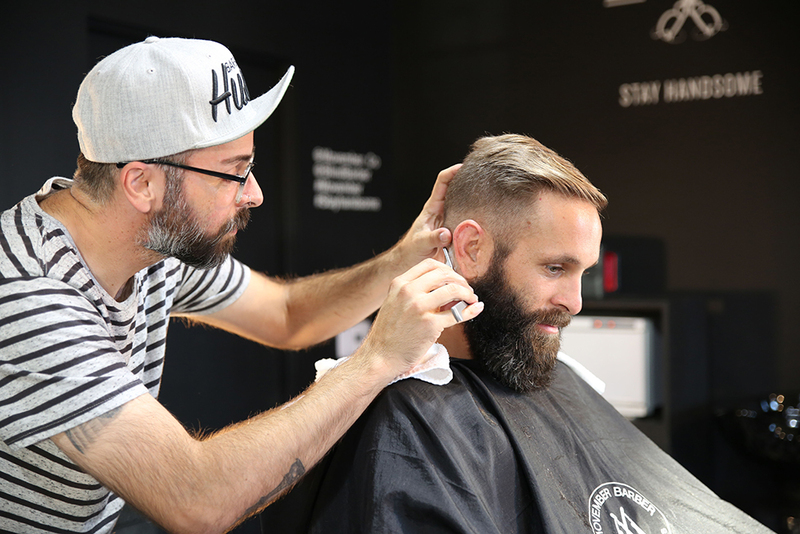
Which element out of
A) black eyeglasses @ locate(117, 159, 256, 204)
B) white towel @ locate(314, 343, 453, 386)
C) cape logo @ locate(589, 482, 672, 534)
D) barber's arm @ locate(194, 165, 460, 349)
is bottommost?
Result: cape logo @ locate(589, 482, 672, 534)

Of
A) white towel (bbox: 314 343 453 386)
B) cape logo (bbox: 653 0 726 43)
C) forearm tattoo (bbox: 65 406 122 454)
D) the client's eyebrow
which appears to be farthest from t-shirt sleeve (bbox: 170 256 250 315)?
cape logo (bbox: 653 0 726 43)

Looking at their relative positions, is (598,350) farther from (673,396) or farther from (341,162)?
(341,162)

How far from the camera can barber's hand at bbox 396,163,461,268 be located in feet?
6.10

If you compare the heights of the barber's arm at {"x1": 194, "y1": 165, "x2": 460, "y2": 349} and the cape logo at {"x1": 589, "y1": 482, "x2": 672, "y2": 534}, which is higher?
the barber's arm at {"x1": 194, "y1": 165, "x2": 460, "y2": 349}

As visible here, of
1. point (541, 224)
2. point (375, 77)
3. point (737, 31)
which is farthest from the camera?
point (375, 77)

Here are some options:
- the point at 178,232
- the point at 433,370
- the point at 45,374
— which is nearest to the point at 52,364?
the point at 45,374

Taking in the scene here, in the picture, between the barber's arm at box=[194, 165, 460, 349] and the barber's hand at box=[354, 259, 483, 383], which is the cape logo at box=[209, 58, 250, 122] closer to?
the barber's hand at box=[354, 259, 483, 383]

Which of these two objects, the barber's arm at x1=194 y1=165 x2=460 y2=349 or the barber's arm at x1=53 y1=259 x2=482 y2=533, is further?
the barber's arm at x1=194 y1=165 x2=460 y2=349

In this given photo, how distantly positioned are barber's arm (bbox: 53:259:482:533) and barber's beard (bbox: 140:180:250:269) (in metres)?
0.36

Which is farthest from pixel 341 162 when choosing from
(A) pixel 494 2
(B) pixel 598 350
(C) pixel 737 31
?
(C) pixel 737 31

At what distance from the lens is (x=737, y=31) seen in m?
3.93

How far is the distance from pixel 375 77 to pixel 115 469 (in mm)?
4230

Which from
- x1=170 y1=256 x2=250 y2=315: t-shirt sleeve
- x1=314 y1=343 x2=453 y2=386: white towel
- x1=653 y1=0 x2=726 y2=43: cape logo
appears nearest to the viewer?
x1=314 y1=343 x2=453 y2=386: white towel

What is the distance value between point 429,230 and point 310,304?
533 mm
